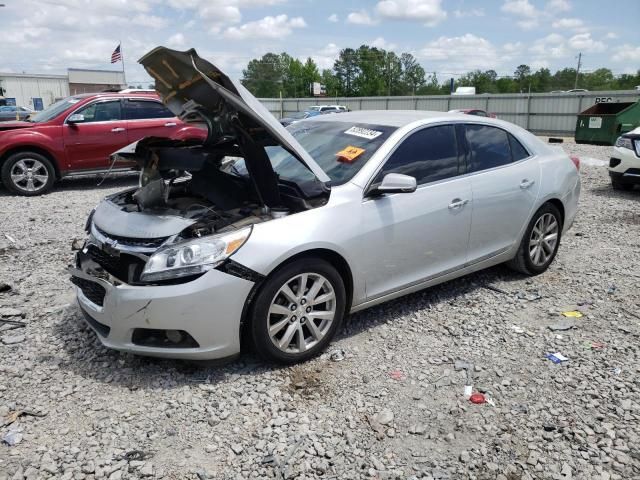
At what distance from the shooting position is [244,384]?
328 centimetres

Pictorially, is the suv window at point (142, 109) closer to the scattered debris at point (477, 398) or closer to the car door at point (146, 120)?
the car door at point (146, 120)

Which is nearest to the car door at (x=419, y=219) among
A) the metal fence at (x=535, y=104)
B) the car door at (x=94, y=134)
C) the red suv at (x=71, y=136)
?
the red suv at (x=71, y=136)

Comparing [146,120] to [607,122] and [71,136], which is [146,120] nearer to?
[71,136]

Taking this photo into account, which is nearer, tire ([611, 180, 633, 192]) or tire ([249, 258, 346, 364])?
tire ([249, 258, 346, 364])

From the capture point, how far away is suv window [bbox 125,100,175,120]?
10.2 m

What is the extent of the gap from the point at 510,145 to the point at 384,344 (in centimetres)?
231

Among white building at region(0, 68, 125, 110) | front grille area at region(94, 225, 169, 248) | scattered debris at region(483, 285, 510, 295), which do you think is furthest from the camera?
white building at region(0, 68, 125, 110)

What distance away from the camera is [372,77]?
284ft

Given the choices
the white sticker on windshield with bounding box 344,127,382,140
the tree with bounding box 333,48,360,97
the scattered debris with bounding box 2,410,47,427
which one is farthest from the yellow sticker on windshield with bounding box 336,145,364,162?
the tree with bounding box 333,48,360,97

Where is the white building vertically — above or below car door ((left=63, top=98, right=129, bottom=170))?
above

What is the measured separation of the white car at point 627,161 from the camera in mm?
9273

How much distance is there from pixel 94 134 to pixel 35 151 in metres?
1.04

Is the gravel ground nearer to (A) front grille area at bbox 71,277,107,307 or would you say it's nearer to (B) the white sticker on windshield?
(A) front grille area at bbox 71,277,107,307

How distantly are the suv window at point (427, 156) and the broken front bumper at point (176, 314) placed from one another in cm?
141
